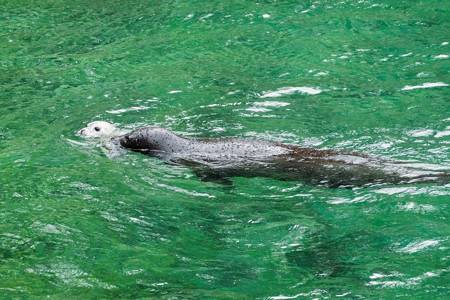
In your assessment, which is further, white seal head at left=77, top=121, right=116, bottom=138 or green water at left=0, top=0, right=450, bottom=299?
white seal head at left=77, top=121, right=116, bottom=138

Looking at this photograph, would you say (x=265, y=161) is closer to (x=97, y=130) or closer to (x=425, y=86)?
(x=97, y=130)

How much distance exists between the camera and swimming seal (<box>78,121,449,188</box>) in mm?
5801

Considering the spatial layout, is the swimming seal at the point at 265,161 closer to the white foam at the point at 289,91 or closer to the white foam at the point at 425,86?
the white foam at the point at 289,91

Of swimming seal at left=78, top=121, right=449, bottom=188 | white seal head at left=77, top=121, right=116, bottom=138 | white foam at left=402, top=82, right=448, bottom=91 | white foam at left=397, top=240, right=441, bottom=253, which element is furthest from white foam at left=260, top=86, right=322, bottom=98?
white foam at left=397, top=240, right=441, bottom=253

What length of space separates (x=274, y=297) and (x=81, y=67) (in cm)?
692

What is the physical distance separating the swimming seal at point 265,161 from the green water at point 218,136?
4.4 inches

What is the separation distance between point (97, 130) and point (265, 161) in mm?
2464

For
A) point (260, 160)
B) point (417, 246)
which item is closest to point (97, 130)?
point (260, 160)

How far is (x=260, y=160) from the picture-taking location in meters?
6.31

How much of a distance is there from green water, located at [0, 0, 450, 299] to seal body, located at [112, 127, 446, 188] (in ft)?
0.38

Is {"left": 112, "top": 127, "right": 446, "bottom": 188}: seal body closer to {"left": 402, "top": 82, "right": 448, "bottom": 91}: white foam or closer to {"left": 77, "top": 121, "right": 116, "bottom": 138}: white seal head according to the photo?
{"left": 77, "top": 121, "right": 116, "bottom": 138}: white seal head

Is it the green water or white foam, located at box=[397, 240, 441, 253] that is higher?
white foam, located at box=[397, 240, 441, 253]

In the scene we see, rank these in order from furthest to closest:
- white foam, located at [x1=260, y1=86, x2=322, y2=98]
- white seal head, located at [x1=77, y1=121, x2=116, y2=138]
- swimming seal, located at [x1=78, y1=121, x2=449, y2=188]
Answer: white foam, located at [x1=260, y1=86, x2=322, y2=98] < white seal head, located at [x1=77, y1=121, x2=116, y2=138] < swimming seal, located at [x1=78, y1=121, x2=449, y2=188]

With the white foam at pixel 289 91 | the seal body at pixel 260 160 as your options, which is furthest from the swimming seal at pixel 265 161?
the white foam at pixel 289 91
